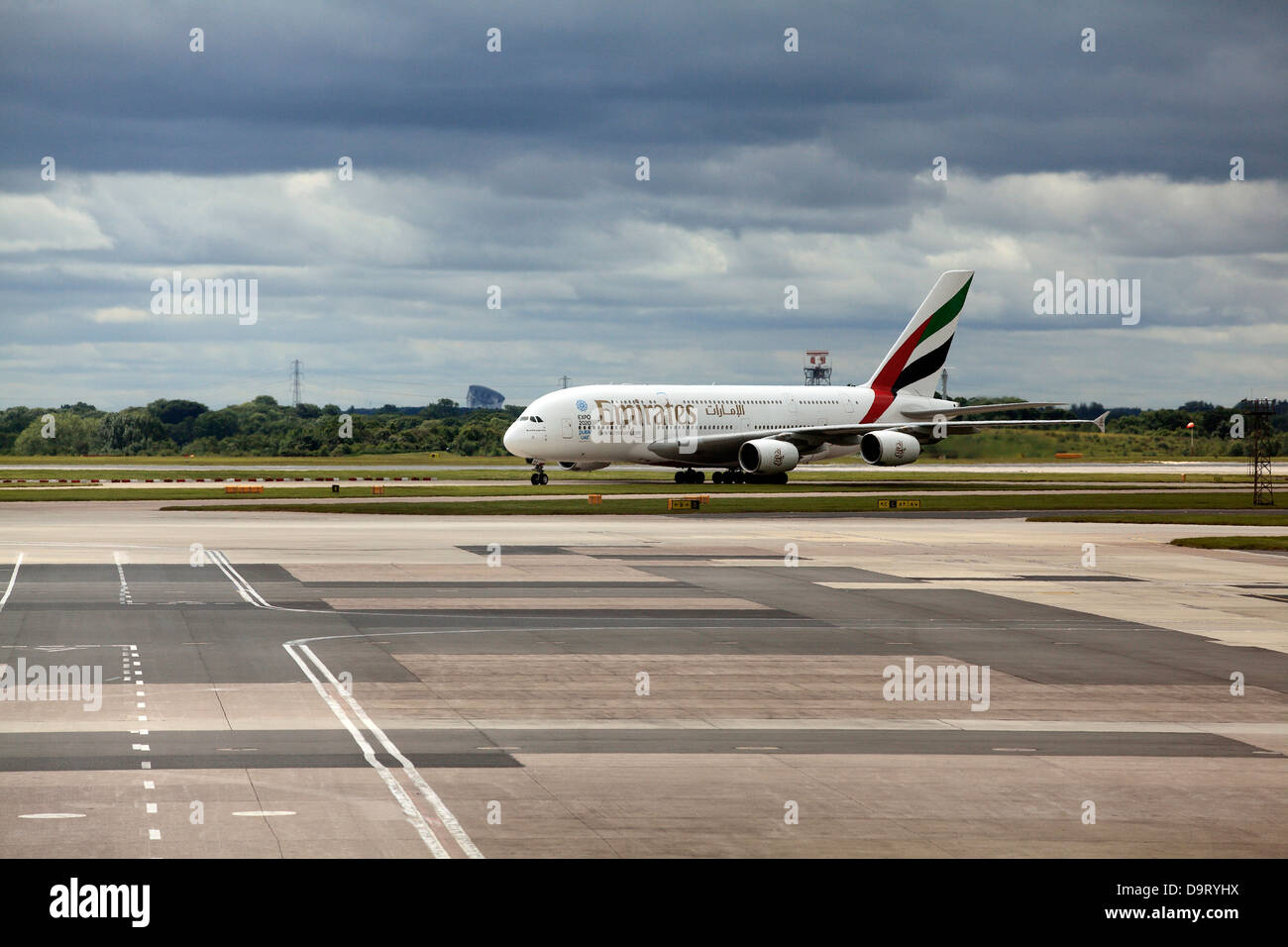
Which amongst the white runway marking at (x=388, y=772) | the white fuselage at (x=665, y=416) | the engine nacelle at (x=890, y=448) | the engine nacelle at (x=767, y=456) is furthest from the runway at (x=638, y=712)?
the engine nacelle at (x=767, y=456)

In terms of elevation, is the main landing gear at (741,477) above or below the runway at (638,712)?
above

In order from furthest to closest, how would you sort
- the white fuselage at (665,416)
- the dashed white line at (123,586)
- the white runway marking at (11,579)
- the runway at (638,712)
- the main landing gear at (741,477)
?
1. the main landing gear at (741,477)
2. the white fuselage at (665,416)
3. the white runway marking at (11,579)
4. the dashed white line at (123,586)
5. the runway at (638,712)

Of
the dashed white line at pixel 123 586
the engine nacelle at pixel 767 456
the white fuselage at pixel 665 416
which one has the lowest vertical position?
the dashed white line at pixel 123 586

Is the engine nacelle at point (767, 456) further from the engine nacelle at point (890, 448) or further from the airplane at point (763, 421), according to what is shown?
the engine nacelle at point (890, 448)

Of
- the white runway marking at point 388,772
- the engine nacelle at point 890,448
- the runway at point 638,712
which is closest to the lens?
the white runway marking at point 388,772

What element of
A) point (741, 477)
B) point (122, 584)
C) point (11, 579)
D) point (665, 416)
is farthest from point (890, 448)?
point (11, 579)

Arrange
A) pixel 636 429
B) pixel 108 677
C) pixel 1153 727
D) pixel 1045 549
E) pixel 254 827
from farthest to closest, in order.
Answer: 1. pixel 636 429
2. pixel 1045 549
3. pixel 108 677
4. pixel 1153 727
5. pixel 254 827
